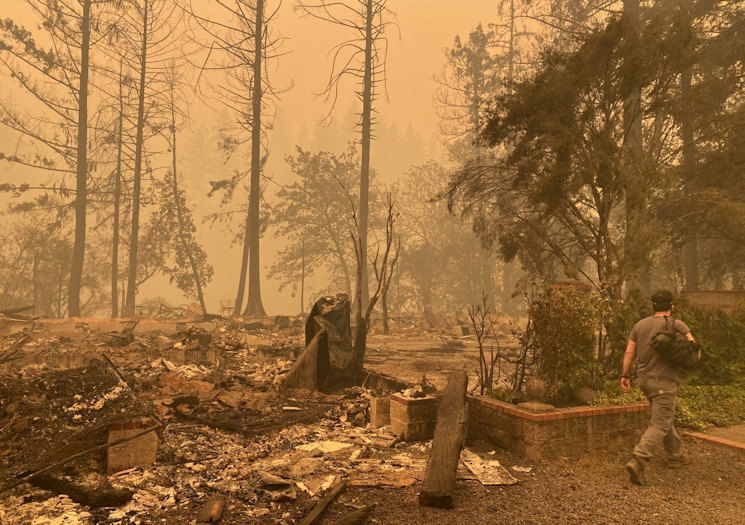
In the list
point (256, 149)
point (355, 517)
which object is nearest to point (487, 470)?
point (355, 517)

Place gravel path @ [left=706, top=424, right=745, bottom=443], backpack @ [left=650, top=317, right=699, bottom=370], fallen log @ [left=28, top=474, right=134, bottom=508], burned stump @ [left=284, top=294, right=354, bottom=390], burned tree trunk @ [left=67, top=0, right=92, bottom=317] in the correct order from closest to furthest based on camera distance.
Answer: fallen log @ [left=28, top=474, right=134, bottom=508]
backpack @ [left=650, top=317, right=699, bottom=370]
gravel path @ [left=706, top=424, right=745, bottom=443]
burned stump @ [left=284, top=294, right=354, bottom=390]
burned tree trunk @ [left=67, top=0, right=92, bottom=317]

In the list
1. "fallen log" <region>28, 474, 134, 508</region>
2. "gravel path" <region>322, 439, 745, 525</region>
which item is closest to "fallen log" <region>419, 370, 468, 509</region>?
"gravel path" <region>322, 439, 745, 525</region>

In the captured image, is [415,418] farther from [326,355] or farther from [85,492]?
[85,492]

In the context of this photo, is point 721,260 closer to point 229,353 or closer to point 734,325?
point 734,325

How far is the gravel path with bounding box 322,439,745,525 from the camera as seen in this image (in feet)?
14.0

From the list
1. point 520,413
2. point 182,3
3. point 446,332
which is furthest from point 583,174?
point 182,3

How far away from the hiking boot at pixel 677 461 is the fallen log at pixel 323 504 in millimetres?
3556

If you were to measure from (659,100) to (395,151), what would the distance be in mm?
81183

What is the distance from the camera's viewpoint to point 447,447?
514 centimetres

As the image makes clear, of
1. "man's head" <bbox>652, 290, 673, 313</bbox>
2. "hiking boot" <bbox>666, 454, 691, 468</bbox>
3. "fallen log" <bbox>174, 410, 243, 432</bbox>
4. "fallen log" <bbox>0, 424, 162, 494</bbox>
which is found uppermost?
"man's head" <bbox>652, 290, 673, 313</bbox>

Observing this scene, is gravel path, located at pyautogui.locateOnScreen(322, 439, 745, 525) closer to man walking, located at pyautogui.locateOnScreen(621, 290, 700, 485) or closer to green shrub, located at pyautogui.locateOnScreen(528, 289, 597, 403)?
man walking, located at pyautogui.locateOnScreen(621, 290, 700, 485)

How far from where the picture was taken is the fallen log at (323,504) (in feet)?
13.1

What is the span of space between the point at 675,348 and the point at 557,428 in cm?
146

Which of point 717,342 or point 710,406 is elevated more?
point 717,342
